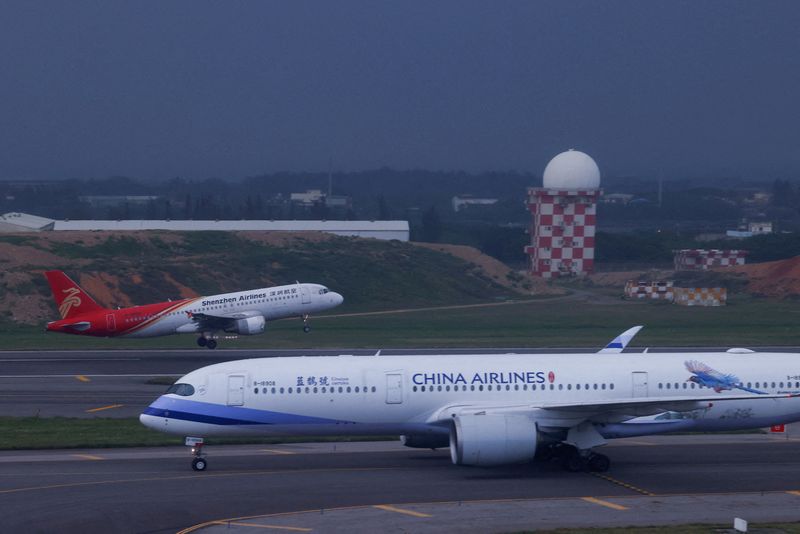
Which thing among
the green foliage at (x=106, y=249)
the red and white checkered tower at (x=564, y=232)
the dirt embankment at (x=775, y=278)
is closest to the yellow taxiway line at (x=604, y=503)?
the dirt embankment at (x=775, y=278)

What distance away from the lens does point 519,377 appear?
3002cm

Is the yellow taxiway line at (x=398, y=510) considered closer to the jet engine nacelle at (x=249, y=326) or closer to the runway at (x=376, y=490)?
the runway at (x=376, y=490)

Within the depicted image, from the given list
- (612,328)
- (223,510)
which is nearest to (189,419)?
(223,510)

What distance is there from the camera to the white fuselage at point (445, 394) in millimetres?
28953

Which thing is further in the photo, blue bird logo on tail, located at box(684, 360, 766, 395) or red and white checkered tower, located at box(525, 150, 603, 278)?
red and white checkered tower, located at box(525, 150, 603, 278)

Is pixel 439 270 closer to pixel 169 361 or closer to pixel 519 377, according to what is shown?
pixel 169 361

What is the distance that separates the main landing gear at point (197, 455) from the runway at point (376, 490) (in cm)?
26

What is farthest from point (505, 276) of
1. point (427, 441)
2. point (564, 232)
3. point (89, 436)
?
point (427, 441)

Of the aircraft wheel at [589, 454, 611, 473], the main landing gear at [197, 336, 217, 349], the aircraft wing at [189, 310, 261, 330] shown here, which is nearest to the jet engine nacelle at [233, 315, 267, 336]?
the aircraft wing at [189, 310, 261, 330]

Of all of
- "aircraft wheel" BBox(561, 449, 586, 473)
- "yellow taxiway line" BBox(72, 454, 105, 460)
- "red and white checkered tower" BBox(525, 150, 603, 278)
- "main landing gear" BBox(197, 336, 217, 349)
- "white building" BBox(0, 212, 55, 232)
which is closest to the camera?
"aircraft wheel" BBox(561, 449, 586, 473)

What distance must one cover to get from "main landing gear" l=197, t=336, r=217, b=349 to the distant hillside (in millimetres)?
18533

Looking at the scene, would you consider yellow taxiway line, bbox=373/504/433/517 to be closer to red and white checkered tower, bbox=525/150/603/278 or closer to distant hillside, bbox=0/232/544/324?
distant hillside, bbox=0/232/544/324

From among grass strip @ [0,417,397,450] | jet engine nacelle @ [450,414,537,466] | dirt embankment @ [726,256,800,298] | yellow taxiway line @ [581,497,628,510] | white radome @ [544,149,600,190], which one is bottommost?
grass strip @ [0,417,397,450]

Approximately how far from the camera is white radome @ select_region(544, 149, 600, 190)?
119375 mm
